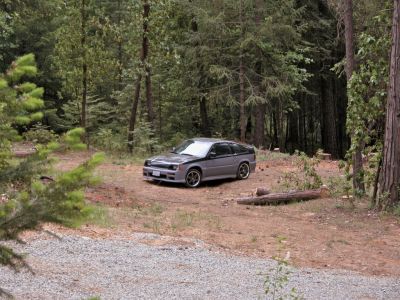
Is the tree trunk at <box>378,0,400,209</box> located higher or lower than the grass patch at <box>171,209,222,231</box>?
higher

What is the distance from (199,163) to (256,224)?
5.98 metres

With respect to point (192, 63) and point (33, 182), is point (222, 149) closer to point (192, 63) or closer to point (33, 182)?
point (192, 63)

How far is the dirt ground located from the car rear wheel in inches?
50.0

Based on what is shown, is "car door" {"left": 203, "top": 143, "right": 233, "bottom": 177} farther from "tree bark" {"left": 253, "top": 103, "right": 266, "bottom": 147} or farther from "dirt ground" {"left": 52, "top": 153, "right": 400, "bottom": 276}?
"tree bark" {"left": 253, "top": 103, "right": 266, "bottom": 147}

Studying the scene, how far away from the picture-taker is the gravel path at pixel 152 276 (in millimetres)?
8164

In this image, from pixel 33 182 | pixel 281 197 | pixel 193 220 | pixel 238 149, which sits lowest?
pixel 193 220

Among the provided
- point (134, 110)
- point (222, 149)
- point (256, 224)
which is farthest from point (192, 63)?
point (256, 224)

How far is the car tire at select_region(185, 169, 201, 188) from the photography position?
19.6 m

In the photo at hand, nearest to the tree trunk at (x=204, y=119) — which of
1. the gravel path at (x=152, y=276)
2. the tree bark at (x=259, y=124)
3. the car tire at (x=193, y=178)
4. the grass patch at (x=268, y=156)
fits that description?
the tree bark at (x=259, y=124)

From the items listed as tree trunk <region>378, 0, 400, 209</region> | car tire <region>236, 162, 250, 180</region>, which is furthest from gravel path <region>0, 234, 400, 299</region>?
car tire <region>236, 162, 250, 180</region>

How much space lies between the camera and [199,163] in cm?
1988

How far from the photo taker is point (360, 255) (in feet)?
38.5

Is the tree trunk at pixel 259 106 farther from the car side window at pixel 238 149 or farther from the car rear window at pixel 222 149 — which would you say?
the car rear window at pixel 222 149

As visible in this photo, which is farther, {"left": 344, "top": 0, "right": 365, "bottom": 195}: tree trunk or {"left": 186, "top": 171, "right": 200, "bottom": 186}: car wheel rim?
{"left": 186, "top": 171, "right": 200, "bottom": 186}: car wheel rim
